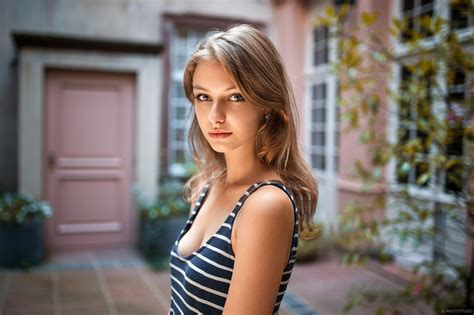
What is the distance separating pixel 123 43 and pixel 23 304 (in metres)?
3.07

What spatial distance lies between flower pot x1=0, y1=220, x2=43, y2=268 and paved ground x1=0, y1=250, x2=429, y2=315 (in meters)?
0.14

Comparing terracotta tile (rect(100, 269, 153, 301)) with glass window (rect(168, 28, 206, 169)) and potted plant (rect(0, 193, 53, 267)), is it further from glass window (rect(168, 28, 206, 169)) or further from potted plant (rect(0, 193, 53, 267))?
glass window (rect(168, 28, 206, 169))

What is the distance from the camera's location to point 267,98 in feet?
3.26

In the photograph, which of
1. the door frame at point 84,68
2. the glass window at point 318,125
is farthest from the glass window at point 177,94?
the glass window at point 318,125

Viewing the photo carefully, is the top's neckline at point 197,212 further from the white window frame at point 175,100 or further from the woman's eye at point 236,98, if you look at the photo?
the white window frame at point 175,100

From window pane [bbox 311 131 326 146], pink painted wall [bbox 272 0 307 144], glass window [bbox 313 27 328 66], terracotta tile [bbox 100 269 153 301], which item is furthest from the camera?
pink painted wall [bbox 272 0 307 144]

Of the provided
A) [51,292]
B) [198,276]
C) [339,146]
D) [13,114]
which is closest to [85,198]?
[13,114]

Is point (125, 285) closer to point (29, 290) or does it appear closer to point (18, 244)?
point (29, 290)

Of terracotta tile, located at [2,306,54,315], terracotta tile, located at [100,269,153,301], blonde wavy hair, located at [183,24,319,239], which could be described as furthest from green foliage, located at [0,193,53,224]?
blonde wavy hair, located at [183,24,319,239]

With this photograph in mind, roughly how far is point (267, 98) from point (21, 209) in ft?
14.6

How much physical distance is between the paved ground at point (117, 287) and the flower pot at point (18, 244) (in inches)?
5.4

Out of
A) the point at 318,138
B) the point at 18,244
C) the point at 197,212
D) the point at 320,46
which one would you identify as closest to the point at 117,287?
the point at 18,244

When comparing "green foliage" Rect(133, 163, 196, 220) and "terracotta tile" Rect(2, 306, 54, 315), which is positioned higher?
"green foliage" Rect(133, 163, 196, 220)

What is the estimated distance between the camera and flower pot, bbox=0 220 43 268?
4613 mm
